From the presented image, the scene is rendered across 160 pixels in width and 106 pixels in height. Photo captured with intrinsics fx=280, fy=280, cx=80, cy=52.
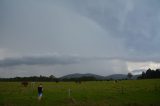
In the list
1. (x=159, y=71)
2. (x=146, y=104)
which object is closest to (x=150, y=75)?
(x=159, y=71)

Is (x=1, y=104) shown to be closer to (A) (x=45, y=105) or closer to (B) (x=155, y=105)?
(A) (x=45, y=105)

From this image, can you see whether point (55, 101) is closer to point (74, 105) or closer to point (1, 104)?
point (74, 105)

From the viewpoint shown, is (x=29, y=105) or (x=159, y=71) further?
(x=159, y=71)

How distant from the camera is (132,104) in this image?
30.0 meters

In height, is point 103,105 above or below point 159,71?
below

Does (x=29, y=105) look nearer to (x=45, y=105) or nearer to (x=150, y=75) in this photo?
(x=45, y=105)

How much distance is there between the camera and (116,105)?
28953mm

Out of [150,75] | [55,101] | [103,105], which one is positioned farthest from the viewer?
[150,75]

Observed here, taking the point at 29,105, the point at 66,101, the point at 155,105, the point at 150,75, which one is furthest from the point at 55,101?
the point at 150,75

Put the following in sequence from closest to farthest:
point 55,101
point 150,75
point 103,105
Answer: point 103,105
point 55,101
point 150,75

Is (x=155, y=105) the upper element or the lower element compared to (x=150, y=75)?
lower

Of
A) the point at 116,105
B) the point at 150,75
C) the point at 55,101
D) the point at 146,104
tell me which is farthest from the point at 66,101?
the point at 150,75

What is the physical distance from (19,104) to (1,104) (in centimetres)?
183

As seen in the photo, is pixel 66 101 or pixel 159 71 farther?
pixel 159 71
